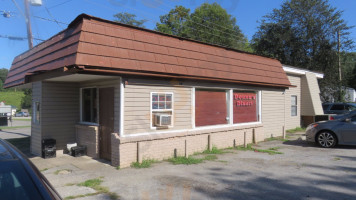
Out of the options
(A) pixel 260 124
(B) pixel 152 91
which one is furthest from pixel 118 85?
(A) pixel 260 124

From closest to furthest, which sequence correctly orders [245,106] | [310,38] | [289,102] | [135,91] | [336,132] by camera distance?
[135,91] < [336,132] < [245,106] < [289,102] < [310,38]

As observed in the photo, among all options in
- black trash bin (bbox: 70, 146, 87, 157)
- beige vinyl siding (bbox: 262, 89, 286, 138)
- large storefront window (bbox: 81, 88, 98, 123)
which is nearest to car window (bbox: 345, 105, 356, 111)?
beige vinyl siding (bbox: 262, 89, 286, 138)

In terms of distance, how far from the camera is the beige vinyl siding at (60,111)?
8773mm

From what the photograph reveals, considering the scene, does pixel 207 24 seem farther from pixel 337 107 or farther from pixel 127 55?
pixel 127 55

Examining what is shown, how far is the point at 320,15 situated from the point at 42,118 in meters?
27.0

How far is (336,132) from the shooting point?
9961 millimetres

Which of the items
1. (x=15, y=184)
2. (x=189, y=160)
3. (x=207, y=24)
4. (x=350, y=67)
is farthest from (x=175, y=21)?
(x=15, y=184)

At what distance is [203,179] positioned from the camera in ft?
20.3

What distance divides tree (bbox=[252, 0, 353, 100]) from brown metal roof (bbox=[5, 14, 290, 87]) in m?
18.6

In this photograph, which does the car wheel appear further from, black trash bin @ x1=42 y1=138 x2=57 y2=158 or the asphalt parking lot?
black trash bin @ x1=42 y1=138 x2=57 y2=158

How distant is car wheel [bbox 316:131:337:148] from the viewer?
10062mm

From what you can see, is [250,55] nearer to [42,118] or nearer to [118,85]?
[118,85]

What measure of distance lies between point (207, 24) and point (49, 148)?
120ft

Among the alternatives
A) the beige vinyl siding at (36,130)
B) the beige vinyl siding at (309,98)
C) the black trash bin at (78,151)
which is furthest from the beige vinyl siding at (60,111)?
the beige vinyl siding at (309,98)
